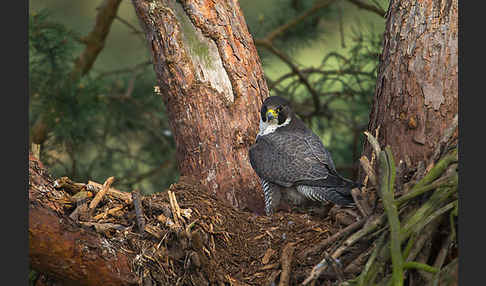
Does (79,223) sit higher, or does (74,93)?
(74,93)

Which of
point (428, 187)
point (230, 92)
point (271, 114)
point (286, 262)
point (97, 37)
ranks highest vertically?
point (97, 37)

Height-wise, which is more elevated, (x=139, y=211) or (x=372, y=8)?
(x=372, y=8)

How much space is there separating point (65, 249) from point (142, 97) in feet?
12.7

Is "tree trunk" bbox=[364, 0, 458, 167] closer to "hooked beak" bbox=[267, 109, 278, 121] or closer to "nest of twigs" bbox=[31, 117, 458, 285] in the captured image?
"nest of twigs" bbox=[31, 117, 458, 285]

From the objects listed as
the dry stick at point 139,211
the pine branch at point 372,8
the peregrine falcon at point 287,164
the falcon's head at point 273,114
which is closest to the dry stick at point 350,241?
the dry stick at point 139,211

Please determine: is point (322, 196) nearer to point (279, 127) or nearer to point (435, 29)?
point (279, 127)

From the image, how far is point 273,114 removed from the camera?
143 inches

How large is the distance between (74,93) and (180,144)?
1.70m

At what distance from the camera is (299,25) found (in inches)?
232

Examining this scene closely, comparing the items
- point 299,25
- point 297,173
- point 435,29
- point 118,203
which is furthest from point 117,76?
point 435,29

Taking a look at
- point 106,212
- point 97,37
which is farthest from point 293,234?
point 97,37

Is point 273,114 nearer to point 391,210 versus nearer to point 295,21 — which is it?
point 391,210

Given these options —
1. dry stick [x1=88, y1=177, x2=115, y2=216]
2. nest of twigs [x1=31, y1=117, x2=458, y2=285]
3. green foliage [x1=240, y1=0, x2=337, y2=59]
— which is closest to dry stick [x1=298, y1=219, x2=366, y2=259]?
nest of twigs [x1=31, y1=117, x2=458, y2=285]

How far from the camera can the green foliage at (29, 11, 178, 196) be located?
4.77m
